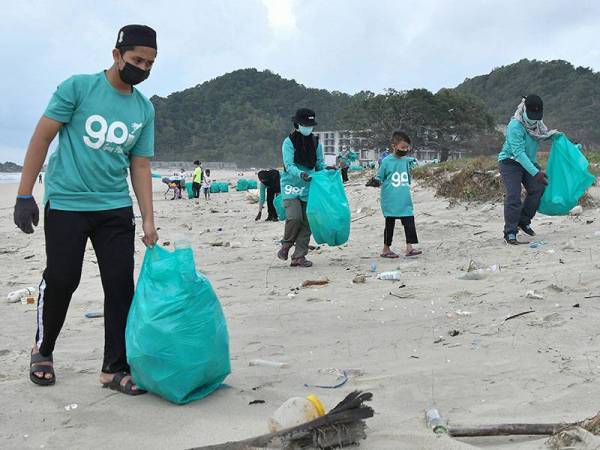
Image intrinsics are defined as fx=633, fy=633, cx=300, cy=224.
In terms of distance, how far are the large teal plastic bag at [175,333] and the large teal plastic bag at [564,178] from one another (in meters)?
4.71

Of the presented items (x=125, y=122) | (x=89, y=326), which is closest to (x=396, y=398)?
(x=125, y=122)

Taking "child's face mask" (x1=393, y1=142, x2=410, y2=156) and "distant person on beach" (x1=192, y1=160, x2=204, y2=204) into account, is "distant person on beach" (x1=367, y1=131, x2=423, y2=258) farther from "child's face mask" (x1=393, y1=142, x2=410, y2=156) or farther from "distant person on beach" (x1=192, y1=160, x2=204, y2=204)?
"distant person on beach" (x1=192, y1=160, x2=204, y2=204)

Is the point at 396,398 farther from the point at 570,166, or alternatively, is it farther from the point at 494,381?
the point at 570,166

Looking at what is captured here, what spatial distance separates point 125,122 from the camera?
272 centimetres

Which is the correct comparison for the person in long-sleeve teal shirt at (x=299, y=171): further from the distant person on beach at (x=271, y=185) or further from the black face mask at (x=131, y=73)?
the distant person on beach at (x=271, y=185)

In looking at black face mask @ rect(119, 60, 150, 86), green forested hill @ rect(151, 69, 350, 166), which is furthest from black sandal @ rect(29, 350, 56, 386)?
green forested hill @ rect(151, 69, 350, 166)

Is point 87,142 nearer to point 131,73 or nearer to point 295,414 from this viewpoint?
point 131,73

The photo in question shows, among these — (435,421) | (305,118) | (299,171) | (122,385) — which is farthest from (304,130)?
(435,421)

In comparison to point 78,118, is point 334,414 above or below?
below

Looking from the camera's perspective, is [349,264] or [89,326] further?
[349,264]

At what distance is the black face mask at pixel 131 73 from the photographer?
2.67 meters

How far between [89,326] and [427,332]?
2117 millimetres

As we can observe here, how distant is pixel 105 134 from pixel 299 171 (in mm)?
3294

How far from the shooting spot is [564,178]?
6.28 metres
